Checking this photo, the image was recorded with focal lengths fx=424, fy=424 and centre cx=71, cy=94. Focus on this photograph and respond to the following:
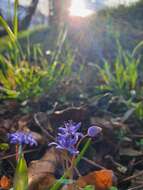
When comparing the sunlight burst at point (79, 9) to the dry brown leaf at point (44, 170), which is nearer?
the dry brown leaf at point (44, 170)

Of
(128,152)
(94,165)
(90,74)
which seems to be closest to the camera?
(94,165)

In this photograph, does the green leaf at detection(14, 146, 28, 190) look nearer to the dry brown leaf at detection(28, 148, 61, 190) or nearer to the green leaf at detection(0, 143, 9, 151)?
the dry brown leaf at detection(28, 148, 61, 190)

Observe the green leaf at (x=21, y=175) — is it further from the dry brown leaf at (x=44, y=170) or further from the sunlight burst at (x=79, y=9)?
the sunlight burst at (x=79, y=9)

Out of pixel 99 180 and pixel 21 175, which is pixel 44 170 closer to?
pixel 99 180

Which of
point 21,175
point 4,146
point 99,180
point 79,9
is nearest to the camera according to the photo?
point 21,175

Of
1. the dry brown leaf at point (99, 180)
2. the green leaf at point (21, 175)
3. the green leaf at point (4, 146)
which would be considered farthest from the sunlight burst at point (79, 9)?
the green leaf at point (21, 175)

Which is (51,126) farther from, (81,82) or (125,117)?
(81,82)

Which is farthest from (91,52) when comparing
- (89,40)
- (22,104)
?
(22,104)

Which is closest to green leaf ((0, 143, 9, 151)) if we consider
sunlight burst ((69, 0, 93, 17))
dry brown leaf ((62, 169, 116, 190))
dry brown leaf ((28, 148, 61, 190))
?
dry brown leaf ((28, 148, 61, 190))

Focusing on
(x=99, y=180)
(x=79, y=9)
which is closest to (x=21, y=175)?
(x=99, y=180)
